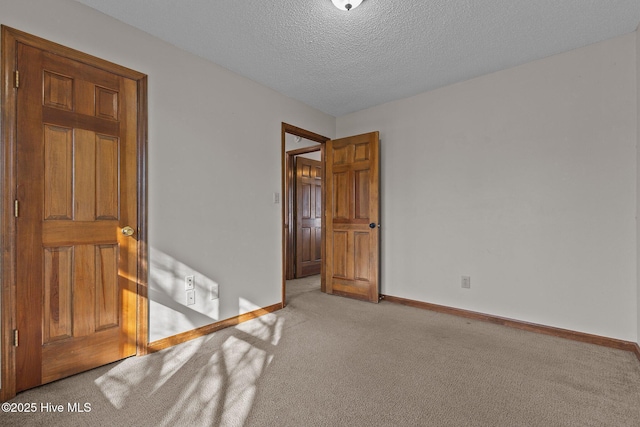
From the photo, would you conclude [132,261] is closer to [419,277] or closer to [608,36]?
[419,277]

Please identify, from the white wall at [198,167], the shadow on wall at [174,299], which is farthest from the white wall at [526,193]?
the shadow on wall at [174,299]

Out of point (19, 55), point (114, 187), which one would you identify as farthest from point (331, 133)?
point (19, 55)

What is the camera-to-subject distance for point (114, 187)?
2.19 m

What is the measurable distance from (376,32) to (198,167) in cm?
188

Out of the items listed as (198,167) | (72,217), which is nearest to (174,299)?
(72,217)

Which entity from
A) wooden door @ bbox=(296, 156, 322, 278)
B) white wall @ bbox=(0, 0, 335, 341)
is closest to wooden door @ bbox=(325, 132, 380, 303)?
white wall @ bbox=(0, 0, 335, 341)

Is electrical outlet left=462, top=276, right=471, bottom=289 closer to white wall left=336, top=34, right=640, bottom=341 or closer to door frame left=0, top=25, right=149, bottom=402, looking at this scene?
white wall left=336, top=34, right=640, bottom=341

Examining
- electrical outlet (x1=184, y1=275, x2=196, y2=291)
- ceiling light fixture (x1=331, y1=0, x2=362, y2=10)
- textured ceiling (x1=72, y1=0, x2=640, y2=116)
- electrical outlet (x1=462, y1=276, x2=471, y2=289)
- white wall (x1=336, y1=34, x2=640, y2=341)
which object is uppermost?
textured ceiling (x1=72, y1=0, x2=640, y2=116)

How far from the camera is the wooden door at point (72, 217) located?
182 centimetres

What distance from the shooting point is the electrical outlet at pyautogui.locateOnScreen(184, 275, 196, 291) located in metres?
2.58

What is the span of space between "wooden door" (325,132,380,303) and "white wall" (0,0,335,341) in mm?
943

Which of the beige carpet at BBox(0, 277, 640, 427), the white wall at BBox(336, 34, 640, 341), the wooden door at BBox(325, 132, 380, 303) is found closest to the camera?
the beige carpet at BBox(0, 277, 640, 427)

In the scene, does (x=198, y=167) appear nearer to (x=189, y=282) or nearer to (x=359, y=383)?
(x=189, y=282)

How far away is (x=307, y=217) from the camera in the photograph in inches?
211
